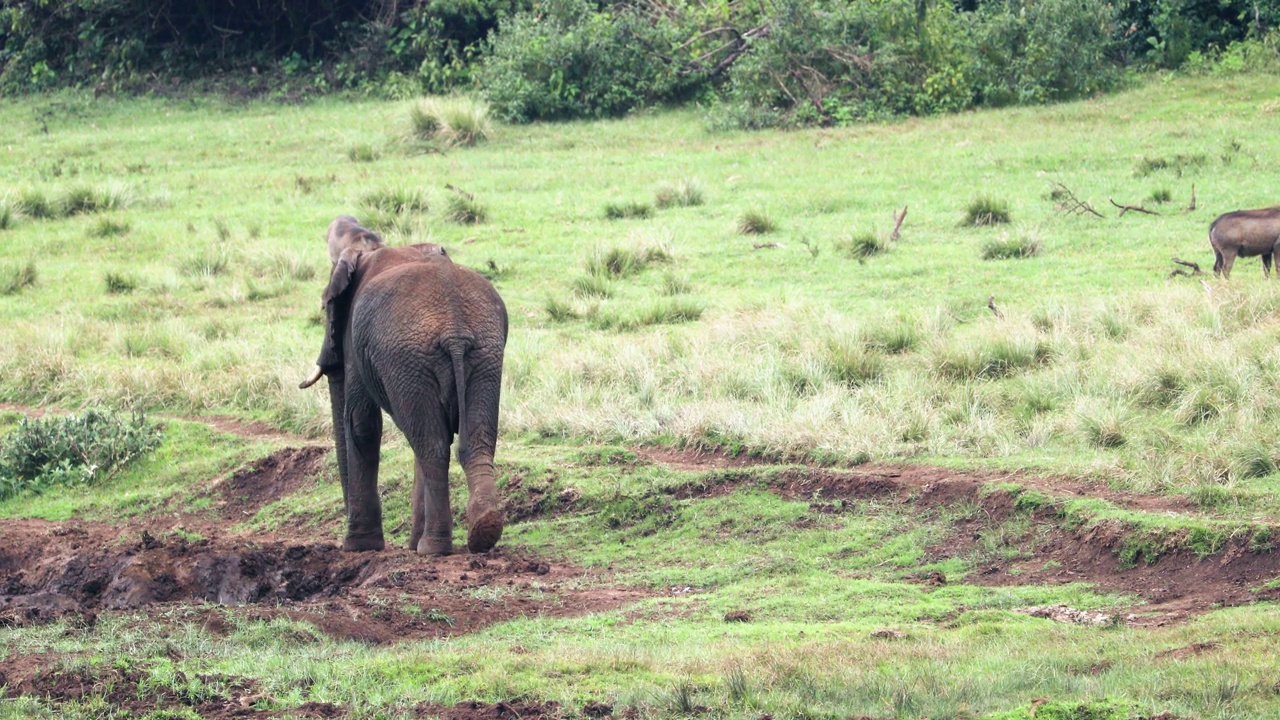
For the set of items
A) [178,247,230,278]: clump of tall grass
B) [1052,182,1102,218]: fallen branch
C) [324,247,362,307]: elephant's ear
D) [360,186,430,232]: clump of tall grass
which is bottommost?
[178,247,230,278]: clump of tall grass

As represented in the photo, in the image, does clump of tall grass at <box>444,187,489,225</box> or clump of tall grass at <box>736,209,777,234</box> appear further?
clump of tall grass at <box>444,187,489,225</box>

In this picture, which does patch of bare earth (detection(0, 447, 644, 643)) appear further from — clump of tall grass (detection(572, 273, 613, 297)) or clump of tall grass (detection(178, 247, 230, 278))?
clump of tall grass (detection(178, 247, 230, 278))

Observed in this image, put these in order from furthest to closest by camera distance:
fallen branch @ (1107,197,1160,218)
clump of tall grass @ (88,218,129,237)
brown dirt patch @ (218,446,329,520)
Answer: clump of tall grass @ (88,218,129,237)
fallen branch @ (1107,197,1160,218)
brown dirt patch @ (218,446,329,520)

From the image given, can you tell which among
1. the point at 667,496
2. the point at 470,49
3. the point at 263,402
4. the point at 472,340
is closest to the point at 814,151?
the point at 470,49

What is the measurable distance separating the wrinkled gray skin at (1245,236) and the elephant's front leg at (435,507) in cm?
794

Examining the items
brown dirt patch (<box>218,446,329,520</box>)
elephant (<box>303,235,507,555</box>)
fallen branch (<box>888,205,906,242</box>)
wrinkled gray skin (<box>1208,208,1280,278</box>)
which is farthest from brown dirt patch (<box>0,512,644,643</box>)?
fallen branch (<box>888,205,906,242</box>)

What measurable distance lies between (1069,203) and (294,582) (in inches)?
428

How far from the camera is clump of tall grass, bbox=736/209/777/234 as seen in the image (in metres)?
16.8

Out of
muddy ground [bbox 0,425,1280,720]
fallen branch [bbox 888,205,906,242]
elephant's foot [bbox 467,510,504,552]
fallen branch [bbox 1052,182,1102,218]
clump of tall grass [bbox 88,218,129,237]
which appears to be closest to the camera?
muddy ground [bbox 0,425,1280,720]

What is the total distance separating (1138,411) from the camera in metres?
9.83

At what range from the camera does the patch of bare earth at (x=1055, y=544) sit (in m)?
6.82

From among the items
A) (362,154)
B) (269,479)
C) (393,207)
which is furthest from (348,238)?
(362,154)

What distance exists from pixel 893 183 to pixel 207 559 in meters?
11.9

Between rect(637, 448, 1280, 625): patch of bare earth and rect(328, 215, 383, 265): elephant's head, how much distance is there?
7.79 feet
